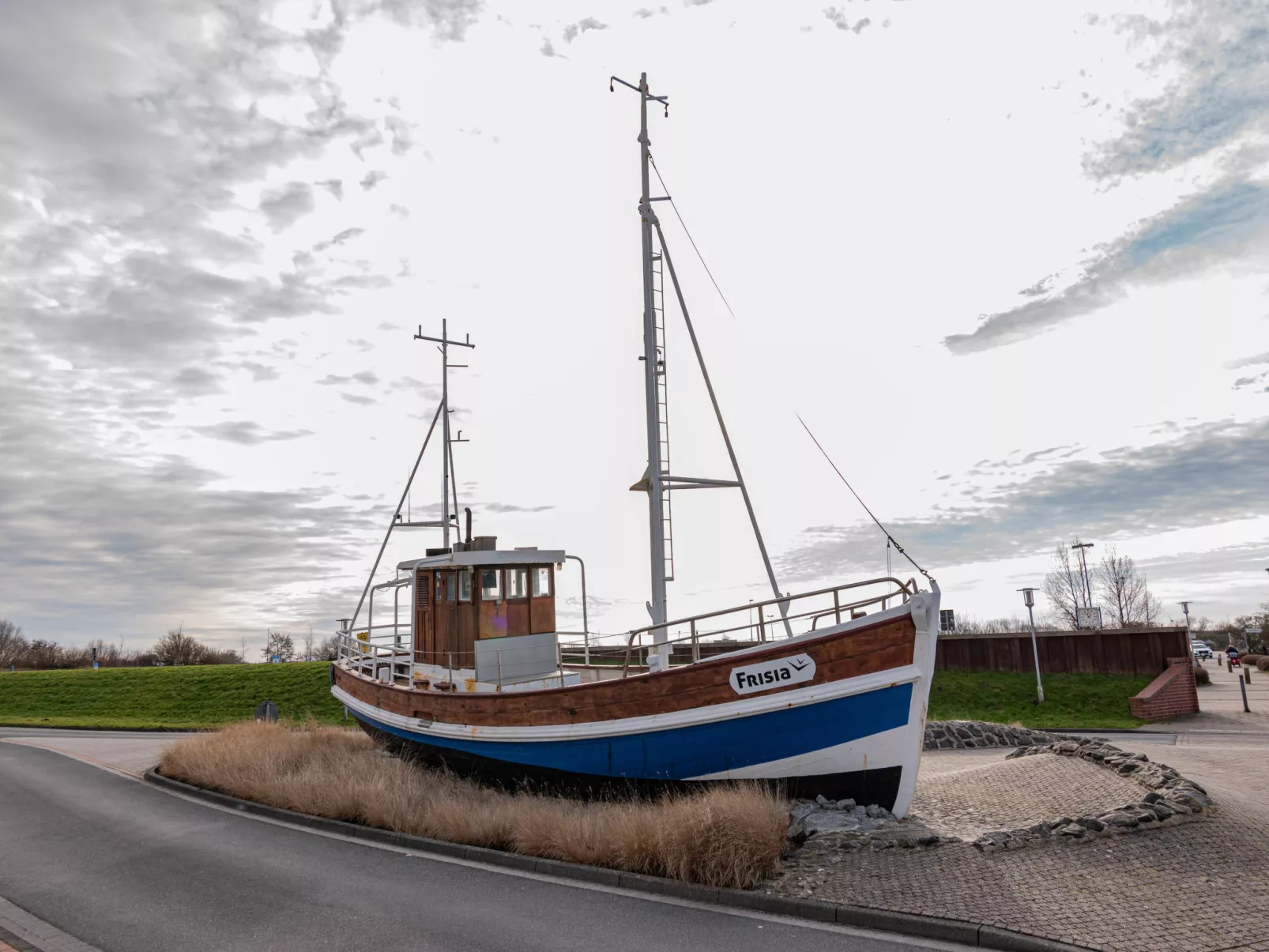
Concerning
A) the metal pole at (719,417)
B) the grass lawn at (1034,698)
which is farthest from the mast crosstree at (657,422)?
the grass lawn at (1034,698)

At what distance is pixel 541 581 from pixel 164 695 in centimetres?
2695

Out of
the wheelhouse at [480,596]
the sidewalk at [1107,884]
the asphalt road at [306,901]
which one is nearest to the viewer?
the sidewalk at [1107,884]

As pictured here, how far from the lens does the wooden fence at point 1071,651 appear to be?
26125 mm

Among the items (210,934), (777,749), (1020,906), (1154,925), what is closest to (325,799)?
(210,934)

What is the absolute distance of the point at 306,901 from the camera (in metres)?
8.72

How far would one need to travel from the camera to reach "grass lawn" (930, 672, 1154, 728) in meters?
24.0

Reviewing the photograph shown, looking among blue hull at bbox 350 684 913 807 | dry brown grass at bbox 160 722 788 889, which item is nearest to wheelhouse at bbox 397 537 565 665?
dry brown grass at bbox 160 722 788 889

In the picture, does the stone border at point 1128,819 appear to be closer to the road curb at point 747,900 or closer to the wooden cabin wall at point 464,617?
the road curb at point 747,900

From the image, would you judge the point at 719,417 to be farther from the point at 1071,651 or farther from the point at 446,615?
the point at 1071,651

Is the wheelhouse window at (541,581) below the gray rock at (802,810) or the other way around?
the other way around

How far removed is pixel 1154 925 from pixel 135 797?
1579 cm

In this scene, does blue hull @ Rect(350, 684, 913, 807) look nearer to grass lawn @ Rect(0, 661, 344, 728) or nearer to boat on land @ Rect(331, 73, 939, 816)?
boat on land @ Rect(331, 73, 939, 816)

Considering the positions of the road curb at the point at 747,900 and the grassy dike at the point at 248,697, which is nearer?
the road curb at the point at 747,900

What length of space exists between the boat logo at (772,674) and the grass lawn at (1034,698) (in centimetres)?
1543
